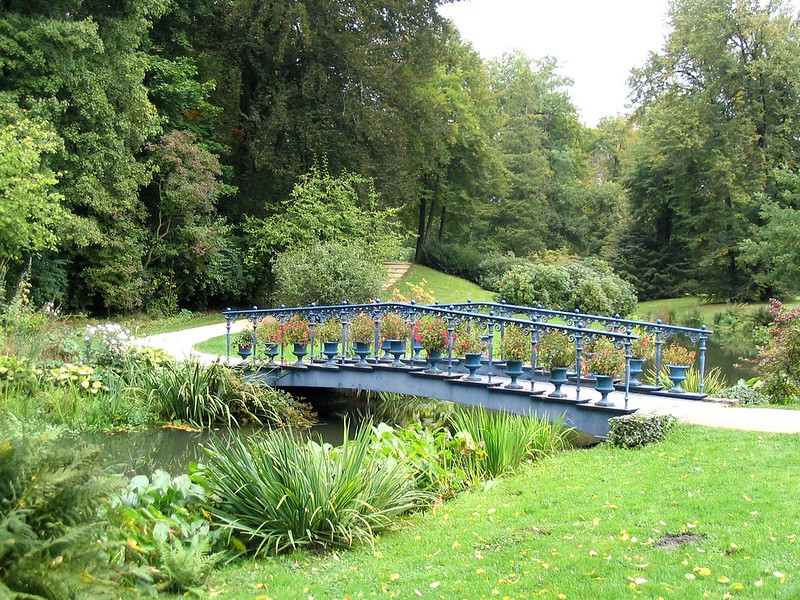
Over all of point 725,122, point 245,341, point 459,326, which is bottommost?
point 245,341

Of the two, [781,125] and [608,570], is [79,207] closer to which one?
[608,570]

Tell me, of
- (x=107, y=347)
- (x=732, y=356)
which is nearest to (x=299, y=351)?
(x=107, y=347)

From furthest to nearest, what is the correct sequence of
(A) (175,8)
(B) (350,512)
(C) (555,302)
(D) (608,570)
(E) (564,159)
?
(E) (564,159)
(A) (175,8)
(C) (555,302)
(B) (350,512)
(D) (608,570)

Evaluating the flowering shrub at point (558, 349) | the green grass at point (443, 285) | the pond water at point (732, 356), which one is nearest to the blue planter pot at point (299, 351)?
the flowering shrub at point (558, 349)

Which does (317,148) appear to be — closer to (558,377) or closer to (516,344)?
(516,344)

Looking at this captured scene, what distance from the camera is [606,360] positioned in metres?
10.6

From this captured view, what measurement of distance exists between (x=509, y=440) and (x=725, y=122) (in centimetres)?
3256

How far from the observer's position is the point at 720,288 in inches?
1452

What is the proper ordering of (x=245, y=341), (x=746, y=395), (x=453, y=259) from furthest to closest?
(x=453, y=259) → (x=245, y=341) → (x=746, y=395)

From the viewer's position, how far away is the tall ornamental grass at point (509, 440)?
8742mm

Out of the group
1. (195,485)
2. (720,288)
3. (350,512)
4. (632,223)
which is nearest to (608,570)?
(350,512)

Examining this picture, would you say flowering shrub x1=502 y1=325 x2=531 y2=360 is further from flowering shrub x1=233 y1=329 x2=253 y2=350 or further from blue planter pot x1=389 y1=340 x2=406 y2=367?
flowering shrub x1=233 y1=329 x2=253 y2=350

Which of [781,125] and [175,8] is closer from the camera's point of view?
[175,8]

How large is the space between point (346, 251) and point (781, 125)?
24.9m
